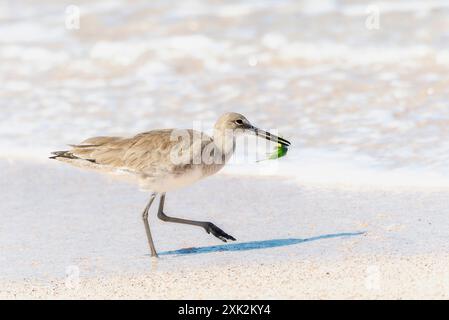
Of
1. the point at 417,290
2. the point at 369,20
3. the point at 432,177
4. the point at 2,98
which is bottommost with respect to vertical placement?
the point at 417,290

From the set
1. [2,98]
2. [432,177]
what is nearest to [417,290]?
[432,177]

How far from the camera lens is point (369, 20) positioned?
1216cm

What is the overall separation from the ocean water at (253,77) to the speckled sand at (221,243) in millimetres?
461

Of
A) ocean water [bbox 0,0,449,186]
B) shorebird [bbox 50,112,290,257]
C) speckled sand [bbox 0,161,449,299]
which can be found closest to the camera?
speckled sand [bbox 0,161,449,299]

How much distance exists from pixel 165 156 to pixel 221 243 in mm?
678

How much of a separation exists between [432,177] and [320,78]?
3.09m

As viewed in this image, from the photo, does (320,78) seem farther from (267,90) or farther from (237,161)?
(237,161)

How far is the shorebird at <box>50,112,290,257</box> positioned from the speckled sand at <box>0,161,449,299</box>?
0.29 meters

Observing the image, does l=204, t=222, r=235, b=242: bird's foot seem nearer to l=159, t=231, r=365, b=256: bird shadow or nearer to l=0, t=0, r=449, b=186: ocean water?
l=159, t=231, r=365, b=256: bird shadow

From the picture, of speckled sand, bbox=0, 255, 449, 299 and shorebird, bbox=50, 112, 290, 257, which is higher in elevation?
shorebird, bbox=50, 112, 290, 257

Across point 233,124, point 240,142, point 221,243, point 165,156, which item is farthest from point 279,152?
point 165,156

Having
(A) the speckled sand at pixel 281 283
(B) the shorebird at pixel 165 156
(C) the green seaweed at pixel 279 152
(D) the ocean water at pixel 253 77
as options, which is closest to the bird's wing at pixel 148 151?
(B) the shorebird at pixel 165 156

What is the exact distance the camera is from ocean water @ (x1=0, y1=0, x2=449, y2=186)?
328 inches

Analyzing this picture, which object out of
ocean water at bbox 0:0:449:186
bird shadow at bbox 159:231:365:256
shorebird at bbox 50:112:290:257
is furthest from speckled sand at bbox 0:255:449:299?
ocean water at bbox 0:0:449:186
